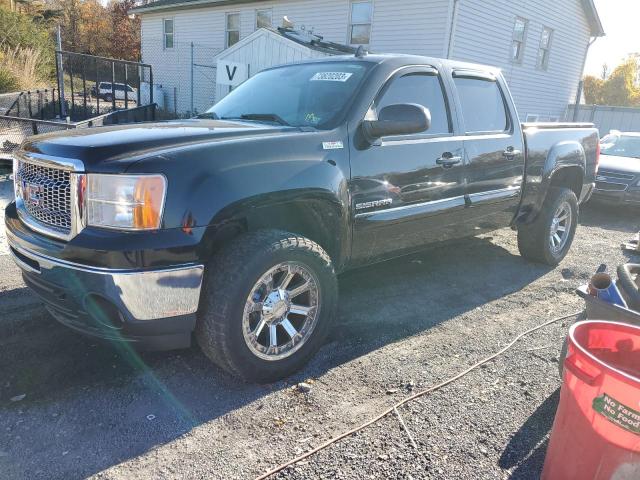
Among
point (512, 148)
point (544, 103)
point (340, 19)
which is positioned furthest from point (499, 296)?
point (544, 103)

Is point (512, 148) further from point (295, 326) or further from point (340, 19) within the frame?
point (340, 19)

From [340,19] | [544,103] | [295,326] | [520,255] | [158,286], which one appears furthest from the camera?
[544,103]

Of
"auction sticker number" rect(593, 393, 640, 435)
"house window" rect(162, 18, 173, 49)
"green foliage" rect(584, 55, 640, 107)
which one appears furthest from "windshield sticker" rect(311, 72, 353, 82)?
"green foliage" rect(584, 55, 640, 107)

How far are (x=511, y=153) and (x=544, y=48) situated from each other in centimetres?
1560

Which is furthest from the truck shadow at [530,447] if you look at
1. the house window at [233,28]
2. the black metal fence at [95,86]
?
the house window at [233,28]

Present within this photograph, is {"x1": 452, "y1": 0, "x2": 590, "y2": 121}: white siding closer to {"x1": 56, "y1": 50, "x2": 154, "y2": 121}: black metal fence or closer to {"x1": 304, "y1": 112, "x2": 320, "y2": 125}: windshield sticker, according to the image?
{"x1": 56, "y1": 50, "x2": 154, "y2": 121}: black metal fence

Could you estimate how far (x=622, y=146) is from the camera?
35.2ft

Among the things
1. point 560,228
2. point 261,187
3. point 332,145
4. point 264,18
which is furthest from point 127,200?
point 264,18

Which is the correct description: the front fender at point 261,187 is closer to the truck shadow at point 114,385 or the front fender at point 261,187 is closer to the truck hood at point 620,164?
the truck shadow at point 114,385

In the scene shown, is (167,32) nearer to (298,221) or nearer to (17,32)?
(17,32)

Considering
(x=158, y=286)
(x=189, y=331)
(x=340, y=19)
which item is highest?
(x=340, y=19)

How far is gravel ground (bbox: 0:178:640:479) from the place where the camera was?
92.0 inches

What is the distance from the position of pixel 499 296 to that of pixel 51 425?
362 centimetres

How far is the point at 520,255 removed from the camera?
5.87 m
